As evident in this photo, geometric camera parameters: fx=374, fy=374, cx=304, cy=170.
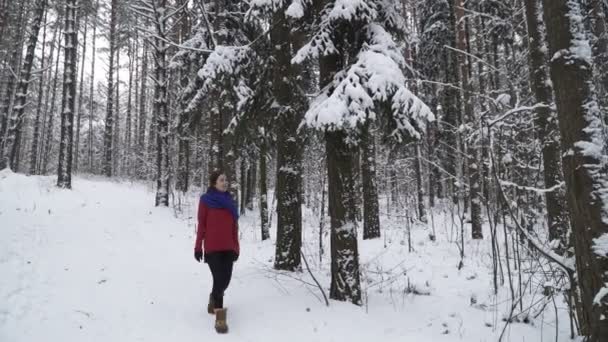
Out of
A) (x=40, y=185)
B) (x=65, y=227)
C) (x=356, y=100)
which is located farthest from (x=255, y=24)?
(x=40, y=185)

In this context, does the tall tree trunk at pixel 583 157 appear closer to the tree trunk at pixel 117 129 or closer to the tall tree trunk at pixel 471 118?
the tall tree trunk at pixel 471 118

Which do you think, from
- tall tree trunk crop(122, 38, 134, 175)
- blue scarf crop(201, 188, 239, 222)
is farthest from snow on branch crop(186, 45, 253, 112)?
tall tree trunk crop(122, 38, 134, 175)

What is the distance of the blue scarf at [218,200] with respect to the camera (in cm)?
525

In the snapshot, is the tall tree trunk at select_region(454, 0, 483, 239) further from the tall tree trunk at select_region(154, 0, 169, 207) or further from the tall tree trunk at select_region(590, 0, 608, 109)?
the tall tree trunk at select_region(154, 0, 169, 207)

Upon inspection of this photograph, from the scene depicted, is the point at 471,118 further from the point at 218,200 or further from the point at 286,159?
the point at 218,200

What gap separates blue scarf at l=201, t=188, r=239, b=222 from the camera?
5250mm

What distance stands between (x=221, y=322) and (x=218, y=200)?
1601mm

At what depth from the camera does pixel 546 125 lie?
264 inches

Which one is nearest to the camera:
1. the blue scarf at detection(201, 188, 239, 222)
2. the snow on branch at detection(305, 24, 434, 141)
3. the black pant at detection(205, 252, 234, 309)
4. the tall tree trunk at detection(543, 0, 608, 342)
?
the tall tree trunk at detection(543, 0, 608, 342)

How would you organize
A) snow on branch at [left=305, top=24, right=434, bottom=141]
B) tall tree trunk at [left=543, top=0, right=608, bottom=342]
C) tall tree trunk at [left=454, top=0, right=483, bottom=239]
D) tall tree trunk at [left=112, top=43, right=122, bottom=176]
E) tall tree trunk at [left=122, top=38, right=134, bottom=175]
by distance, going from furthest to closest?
tall tree trunk at [left=122, top=38, right=134, bottom=175] < tall tree trunk at [left=112, top=43, right=122, bottom=176] < tall tree trunk at [left=454, top=0, right=483, bottom=239] < snow on branch at [left=305, top=24, right=434, bottom=141] < tall tree trunk at [left=543, top=0, right=608, bottom=342]

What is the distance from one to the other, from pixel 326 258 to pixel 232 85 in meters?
4.47

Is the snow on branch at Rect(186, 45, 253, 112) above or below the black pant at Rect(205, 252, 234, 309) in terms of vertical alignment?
above

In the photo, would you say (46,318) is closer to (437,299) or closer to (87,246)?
(87,246)

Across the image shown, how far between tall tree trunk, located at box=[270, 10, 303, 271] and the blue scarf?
5.97 ft
